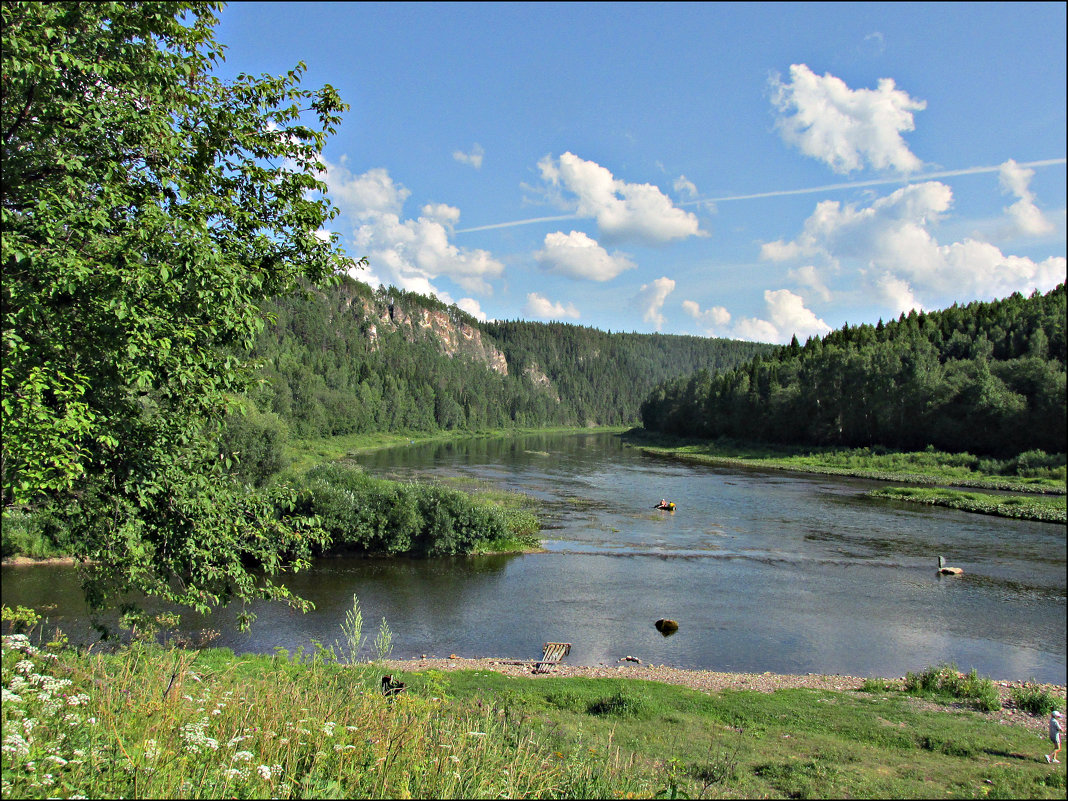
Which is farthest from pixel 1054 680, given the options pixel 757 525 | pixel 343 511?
pixel 343 511

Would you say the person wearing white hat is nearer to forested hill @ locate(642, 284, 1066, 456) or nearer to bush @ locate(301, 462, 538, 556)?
forested hill @ locate(642, 284, 1066, 456)

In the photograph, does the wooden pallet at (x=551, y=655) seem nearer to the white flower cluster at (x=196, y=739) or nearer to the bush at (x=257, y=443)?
the white flower cluster at (x=196, y=739)

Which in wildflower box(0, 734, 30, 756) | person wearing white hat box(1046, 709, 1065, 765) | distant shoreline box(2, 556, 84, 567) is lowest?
distant shoreline box(2, 556, 84, 567)

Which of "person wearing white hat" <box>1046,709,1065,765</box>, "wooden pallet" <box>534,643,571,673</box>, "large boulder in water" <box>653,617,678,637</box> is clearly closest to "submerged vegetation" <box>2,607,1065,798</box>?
→ "person wearing white hat" <box>1046,709,1065,765</box>

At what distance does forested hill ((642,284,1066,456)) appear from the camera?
30.8m

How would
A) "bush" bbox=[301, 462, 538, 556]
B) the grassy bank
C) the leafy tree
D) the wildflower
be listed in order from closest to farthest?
the wildflower → the grassy bank → the leafy tree → "bush" bbox=[301, 462, 538, 556]

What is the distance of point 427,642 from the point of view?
2286 cm

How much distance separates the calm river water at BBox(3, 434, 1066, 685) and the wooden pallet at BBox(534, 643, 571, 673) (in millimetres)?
358

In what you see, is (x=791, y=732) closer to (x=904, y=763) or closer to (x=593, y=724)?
(x=904, y=763)

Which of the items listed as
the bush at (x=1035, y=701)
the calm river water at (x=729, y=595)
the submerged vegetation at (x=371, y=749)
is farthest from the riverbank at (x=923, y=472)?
the submerged vegetation at (x=371, y=749)

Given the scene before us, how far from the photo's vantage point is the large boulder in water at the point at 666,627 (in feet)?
77.9

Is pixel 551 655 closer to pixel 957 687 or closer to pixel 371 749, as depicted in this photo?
pixel 957 687

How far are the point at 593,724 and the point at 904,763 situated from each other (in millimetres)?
6037

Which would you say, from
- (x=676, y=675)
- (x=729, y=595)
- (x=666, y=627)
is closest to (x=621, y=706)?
(x=676, y=675)
